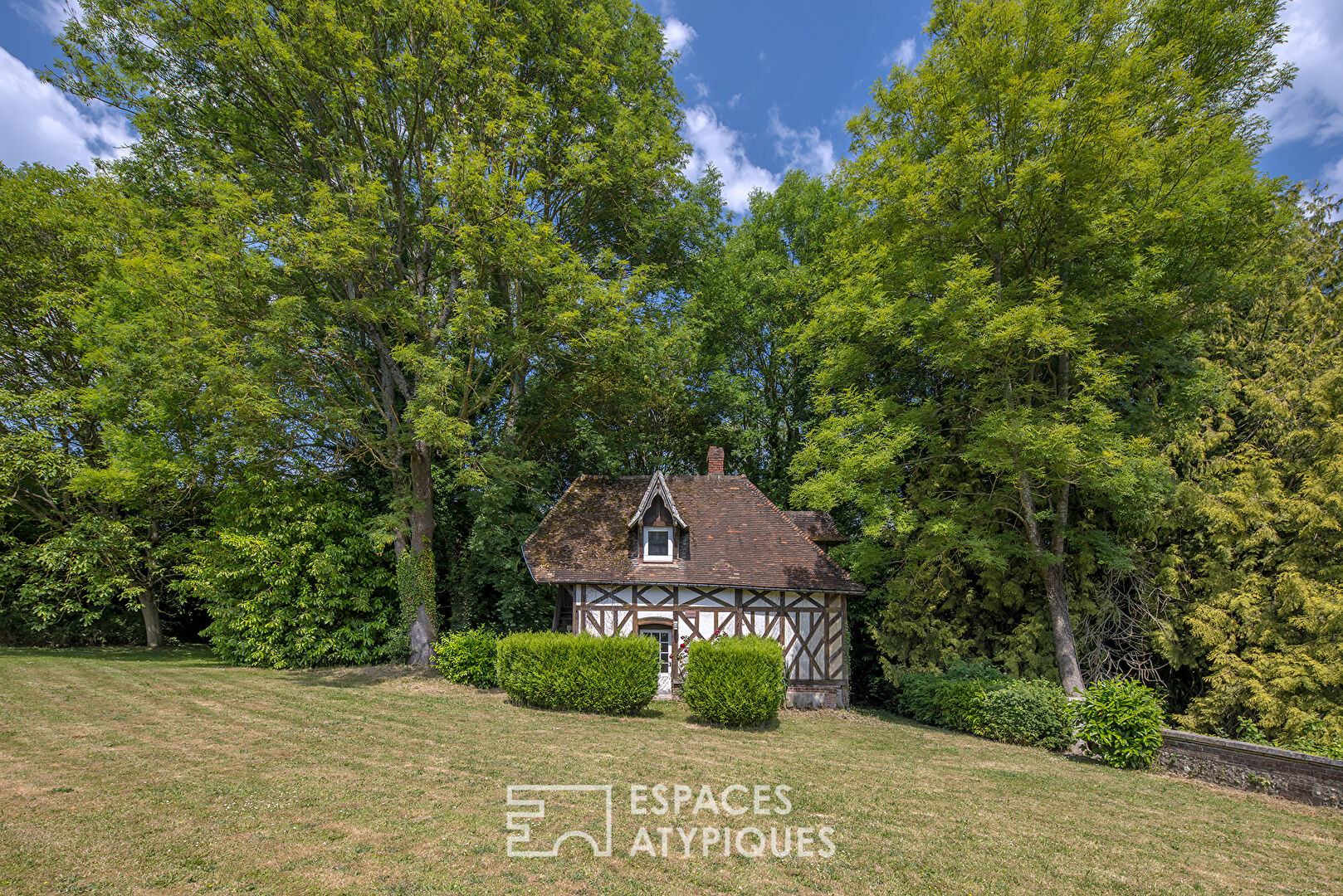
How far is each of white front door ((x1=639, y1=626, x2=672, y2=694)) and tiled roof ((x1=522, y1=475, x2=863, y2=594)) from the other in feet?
4.81

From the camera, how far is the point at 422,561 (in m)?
17.4

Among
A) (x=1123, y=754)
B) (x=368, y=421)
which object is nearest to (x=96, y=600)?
(x=368, y=421)

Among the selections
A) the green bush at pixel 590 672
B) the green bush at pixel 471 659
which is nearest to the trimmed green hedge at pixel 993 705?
the green bush at pixel 590 672

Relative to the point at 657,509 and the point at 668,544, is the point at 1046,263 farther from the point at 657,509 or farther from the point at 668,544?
the point at 668,544

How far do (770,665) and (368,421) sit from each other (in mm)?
14895

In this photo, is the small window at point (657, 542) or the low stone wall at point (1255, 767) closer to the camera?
the low stone wall at point (1255, 767)

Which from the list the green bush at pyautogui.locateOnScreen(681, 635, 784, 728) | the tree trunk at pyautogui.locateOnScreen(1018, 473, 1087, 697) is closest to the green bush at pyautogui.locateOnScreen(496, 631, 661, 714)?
the green bush at pyautogui.locateOnScreen(681, 635, 784, 728)

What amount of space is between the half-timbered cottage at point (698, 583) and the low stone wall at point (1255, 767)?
7.02 m

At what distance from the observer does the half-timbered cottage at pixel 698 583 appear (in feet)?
53.0

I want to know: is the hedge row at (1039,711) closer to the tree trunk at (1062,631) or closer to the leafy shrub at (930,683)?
the leafy shrub at (930,683)

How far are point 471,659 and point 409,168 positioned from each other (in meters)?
14.5

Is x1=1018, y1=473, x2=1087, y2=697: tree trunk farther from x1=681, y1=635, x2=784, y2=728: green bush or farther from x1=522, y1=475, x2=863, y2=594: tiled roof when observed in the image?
x1=681, y1=635, x2=784, y2=728: green bush

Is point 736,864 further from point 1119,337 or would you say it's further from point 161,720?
point 1119,337

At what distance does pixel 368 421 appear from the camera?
63.5ft
